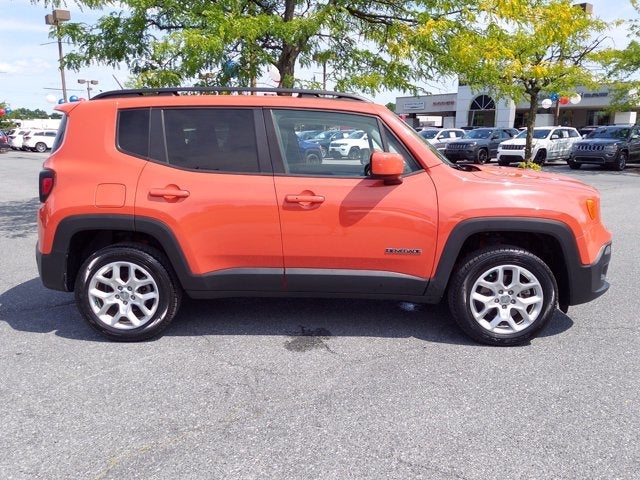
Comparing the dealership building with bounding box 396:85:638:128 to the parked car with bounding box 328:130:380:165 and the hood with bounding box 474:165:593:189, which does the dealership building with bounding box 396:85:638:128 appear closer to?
the hood with bounding box 474:165:593:189

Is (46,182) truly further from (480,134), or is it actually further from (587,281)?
(480,134)

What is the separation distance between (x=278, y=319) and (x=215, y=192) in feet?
4.11

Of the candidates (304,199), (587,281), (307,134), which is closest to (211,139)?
(307,134)

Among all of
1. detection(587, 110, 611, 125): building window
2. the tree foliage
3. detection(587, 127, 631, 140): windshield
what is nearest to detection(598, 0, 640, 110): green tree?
detection(587, 127, 631, 140): windshield

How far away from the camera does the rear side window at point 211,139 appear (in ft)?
12.6

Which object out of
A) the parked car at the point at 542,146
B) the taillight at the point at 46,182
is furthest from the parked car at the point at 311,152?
the parked car at the point at 542,146

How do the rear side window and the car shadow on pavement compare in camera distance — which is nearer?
the rear side window

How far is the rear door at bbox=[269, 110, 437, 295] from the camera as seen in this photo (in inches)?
147

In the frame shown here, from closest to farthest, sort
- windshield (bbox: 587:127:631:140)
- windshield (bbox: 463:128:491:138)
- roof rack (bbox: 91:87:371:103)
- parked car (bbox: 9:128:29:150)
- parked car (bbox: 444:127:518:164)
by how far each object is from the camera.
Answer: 1. roof rack (bbox: 91:87:371:103)
2. windshield (bbox: 587:127:631:140)
3. parked car (bbox: 444:127:518:164)
4. windshield (bbox: 463:128:491:138)
5. parked car (bbox: 9:128:29:150)

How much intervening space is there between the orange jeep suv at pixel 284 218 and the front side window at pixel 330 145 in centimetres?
1

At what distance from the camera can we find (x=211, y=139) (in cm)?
387

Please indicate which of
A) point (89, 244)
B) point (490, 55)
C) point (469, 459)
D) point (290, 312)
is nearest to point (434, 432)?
point (469, 459)

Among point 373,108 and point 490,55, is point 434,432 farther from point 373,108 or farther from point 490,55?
point 490,55

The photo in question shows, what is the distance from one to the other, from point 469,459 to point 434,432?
26 centimetres
